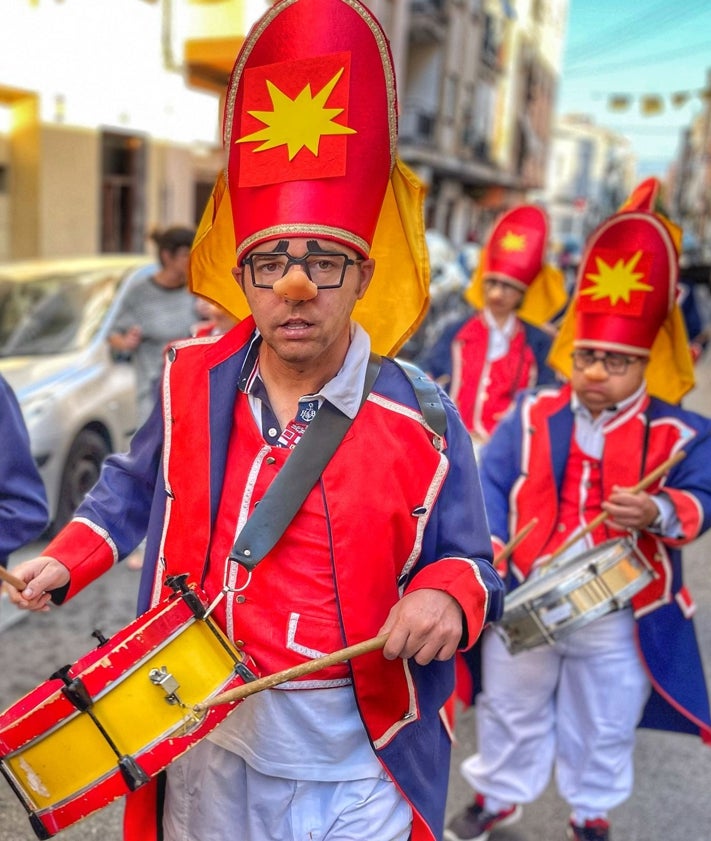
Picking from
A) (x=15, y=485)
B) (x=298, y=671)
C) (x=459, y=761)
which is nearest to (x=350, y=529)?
(x=298, y=671)

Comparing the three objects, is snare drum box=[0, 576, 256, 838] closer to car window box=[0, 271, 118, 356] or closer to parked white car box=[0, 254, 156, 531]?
parked white car box=[0, 254, 156, 531]

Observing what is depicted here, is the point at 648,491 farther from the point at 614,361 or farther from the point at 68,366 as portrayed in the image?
the point at 68,366

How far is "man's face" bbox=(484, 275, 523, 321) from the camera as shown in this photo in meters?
5.14

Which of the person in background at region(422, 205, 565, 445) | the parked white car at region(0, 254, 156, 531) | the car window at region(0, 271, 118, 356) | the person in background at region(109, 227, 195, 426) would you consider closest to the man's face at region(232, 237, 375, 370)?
the person in background at region(422, 205, 565, 445)

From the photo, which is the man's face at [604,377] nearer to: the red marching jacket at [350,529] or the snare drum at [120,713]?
the red marching jacket at [350,529]

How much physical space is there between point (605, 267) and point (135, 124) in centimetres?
1229

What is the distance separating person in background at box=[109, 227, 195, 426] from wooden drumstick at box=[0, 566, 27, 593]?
3682 millimetres

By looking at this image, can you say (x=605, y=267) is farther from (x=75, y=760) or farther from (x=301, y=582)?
(x=75, y=760)

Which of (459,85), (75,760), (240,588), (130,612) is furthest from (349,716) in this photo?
(459,85)

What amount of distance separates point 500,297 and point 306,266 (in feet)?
11.5

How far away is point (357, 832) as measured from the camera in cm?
194

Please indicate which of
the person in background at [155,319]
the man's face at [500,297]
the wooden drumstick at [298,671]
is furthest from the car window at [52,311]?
the wooden drumstick at [298,671]

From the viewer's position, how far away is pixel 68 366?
539 centimetres

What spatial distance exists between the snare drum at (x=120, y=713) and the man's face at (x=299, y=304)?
1.66 feet
